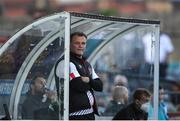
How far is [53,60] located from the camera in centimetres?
841

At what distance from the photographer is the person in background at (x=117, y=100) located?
10.3m

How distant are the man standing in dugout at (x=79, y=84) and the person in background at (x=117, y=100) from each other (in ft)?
5.64

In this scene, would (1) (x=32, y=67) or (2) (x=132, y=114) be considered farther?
(2) (x=132, y=114)

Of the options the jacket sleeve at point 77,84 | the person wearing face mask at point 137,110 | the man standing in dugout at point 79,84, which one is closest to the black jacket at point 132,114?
the person wearing face mask at point 137,110

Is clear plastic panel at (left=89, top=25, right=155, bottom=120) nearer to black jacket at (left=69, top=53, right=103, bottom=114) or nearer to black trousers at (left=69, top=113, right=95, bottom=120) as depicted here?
black jacket at (left=69, top=53, right=103, bottom=114)

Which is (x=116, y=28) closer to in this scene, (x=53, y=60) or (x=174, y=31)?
(x=53, y=60)

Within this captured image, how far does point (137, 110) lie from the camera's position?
9695mm

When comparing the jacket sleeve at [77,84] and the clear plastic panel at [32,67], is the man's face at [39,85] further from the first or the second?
the jacket sleeve at [77,84]

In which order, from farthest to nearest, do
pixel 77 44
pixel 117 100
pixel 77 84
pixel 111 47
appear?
pixel 111 47 < pixel 117 100 < pixel 77 44 < pixel 77 84

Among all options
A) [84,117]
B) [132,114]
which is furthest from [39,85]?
[132,114]

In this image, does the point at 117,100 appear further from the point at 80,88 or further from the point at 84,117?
the point at 80,88

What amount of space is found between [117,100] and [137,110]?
1014mm

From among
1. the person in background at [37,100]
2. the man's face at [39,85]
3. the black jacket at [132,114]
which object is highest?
the man's face at [39,85]

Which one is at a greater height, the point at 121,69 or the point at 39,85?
the point at 121,69
